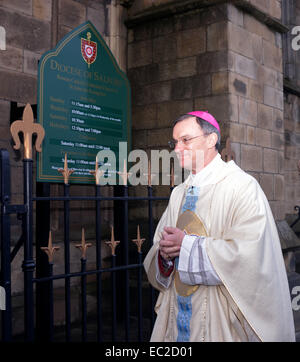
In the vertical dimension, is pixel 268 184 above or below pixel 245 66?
below

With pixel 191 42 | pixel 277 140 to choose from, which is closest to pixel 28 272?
pixel 191 42

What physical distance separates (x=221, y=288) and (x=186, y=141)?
0.83m

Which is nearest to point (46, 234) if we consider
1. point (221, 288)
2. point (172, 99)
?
point (221, 288)

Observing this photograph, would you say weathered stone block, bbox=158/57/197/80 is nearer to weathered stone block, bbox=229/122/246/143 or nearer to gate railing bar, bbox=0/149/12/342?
weathered stone block, bbox=229/122/246/143

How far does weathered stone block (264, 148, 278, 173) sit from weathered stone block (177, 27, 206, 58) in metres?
1.48

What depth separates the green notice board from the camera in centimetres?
429

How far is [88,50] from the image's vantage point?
4.85 meters

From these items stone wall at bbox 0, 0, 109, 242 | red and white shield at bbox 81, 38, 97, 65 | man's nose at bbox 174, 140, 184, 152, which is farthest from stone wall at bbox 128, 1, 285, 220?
man's nose at bbox 174, 140, 184, 152

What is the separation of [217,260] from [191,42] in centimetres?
386

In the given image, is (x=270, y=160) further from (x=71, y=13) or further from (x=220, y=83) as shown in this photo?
(x=71, y=13)

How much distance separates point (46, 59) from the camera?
4.30 meters

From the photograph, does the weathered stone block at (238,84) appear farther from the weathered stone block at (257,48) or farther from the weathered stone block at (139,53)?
the weathered stone block at (139,53)

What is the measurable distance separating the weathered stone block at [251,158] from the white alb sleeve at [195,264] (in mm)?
3120
